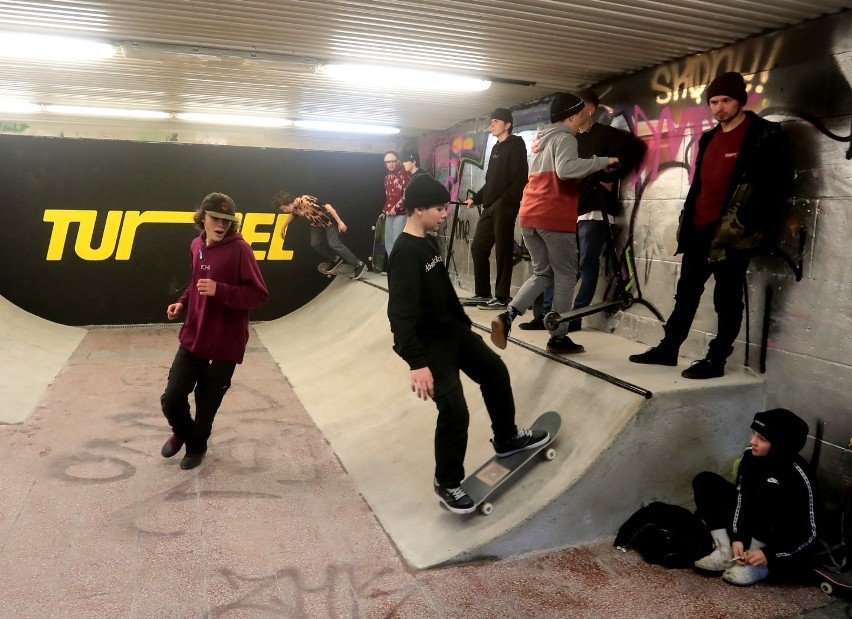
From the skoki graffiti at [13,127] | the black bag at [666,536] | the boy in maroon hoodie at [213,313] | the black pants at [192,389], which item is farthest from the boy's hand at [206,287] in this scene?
the skoki graffiti at [13,127]

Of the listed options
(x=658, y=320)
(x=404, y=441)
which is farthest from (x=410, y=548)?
(x=658, y=320)

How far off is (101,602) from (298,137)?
9.87 m

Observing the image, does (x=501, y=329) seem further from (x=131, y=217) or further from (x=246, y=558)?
(x=131, y=217)

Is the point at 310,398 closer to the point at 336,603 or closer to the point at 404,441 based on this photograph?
the point at 404,441

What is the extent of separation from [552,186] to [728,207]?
1242 mm

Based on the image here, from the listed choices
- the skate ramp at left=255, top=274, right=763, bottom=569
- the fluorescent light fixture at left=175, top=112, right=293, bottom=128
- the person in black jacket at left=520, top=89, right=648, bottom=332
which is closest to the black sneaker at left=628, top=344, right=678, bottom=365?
the skate ramp at left=255, top=274, right=763, bottom=569

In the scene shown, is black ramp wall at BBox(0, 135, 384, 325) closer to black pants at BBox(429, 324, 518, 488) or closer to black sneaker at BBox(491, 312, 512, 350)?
black sneaker at BBox(491, 312, 512, 350)

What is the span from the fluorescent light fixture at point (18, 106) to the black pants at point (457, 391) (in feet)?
26.3

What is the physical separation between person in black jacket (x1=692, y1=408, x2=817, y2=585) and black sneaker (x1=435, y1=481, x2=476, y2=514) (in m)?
1.25

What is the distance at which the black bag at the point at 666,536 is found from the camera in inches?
138

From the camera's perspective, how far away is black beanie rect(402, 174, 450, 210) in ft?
11.0

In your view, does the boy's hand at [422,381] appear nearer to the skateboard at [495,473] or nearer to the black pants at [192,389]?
the skateboard at [495,473]

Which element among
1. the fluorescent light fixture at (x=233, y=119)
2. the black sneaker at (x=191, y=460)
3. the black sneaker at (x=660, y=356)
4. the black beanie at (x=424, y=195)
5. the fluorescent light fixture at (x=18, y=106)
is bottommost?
the black sneaker at (x=191, y=460)

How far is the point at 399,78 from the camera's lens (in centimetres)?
639
